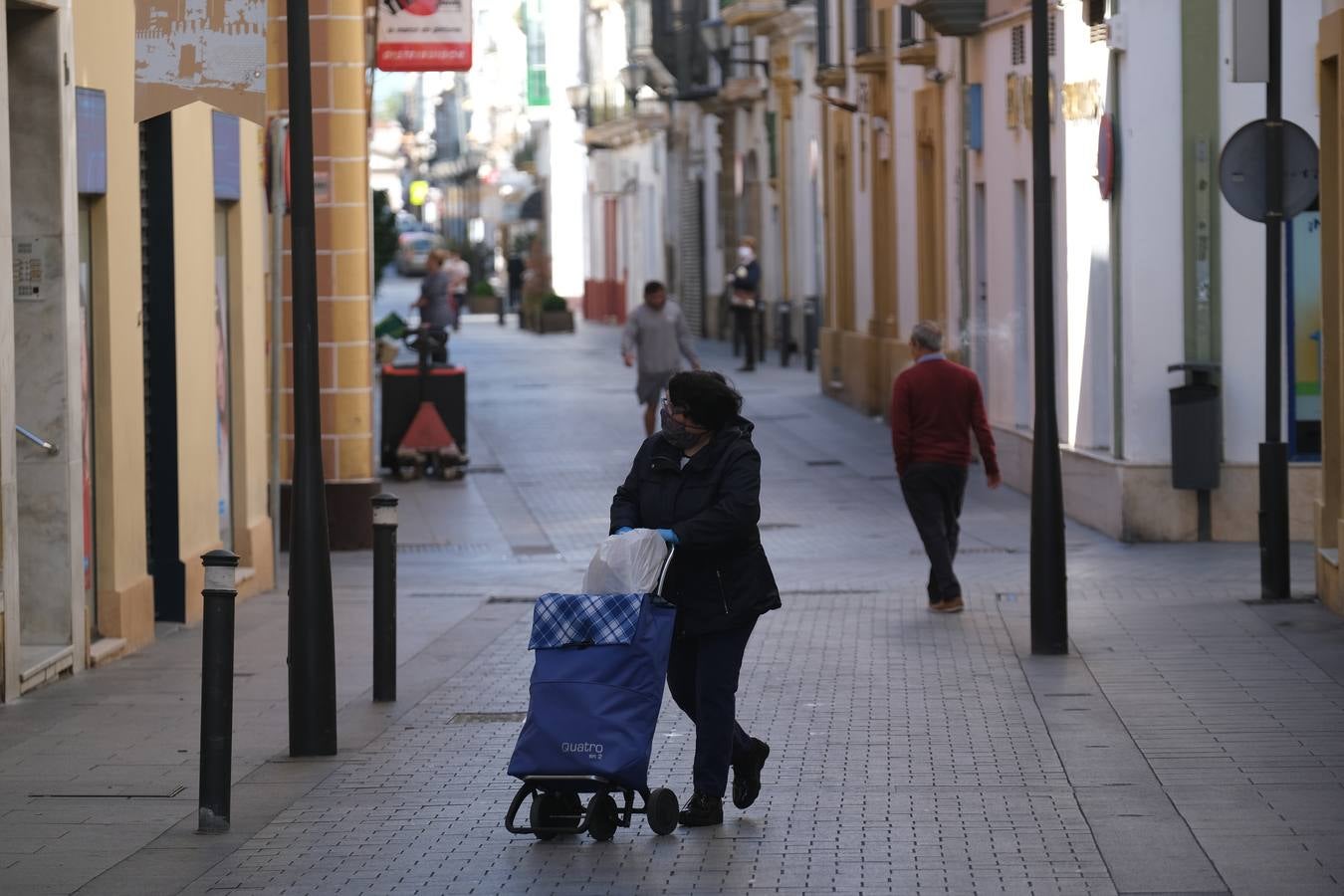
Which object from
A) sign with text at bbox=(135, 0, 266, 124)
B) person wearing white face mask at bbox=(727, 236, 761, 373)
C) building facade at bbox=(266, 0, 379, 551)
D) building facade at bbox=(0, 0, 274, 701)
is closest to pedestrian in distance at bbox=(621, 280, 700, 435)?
building facade at bbox=(266, 0, 379, 551)

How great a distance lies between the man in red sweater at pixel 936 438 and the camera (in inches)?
535

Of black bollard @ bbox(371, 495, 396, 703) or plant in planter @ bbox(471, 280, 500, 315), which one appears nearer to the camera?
black bollard @ bbox(371, 495, 396, 703)

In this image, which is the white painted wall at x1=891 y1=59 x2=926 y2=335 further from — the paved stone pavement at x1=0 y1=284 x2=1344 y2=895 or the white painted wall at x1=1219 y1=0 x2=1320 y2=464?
the paved stone pavement at x1=0 y1=284 x2=1344 y2=895

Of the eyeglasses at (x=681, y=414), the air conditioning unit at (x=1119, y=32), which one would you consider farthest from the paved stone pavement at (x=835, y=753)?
the air conditioning unit at (x=1119, y=32)

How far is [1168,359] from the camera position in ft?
56.2

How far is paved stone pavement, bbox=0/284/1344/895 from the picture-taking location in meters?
7.44

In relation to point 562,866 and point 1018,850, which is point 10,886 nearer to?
point 562,866

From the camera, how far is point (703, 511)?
7879mm

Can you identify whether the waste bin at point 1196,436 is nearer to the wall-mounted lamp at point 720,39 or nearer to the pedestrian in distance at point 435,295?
the pedestrian in distance at point 435,295

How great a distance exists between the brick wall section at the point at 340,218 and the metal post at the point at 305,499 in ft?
27.4

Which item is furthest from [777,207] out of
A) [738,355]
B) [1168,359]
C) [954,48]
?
[1168,359]

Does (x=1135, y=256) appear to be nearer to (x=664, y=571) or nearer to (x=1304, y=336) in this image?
(x=1304, y=336)

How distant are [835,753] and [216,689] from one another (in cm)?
264

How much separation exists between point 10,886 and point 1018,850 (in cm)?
312
